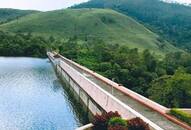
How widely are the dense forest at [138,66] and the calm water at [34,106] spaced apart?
10.6 m

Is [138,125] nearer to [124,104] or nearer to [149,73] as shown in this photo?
[124,104]

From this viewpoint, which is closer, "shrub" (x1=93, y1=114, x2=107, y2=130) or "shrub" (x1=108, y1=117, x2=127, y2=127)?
"shrub" (x1=108, y1=117, x2=127, y2=127)

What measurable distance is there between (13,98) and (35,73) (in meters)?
A: 36.2

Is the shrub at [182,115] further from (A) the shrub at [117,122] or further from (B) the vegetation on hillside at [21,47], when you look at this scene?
(B) the vegetation on hillside at [21,47]

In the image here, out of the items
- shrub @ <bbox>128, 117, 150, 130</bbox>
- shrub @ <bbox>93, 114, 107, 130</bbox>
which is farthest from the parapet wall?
shrub @ <bbox>93, 114, 107, 130</bbox>

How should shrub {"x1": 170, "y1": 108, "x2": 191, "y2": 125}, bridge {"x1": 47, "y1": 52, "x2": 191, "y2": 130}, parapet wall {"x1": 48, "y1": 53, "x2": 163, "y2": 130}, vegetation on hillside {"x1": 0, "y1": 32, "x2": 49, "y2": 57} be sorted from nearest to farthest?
bridge {"x1": 47, "y1": 52, "x2": 191, "y2": 130} → shrub {"x1": 170, "y1": 108, "x2": 191, "y2": 125} → parapet wall {"x1": 48, "y1": 53, "x2": 163, "y2": 130} → vegetation on hillside {"x1": 0, "y1": 32, "x2": 49, "y2": 57}

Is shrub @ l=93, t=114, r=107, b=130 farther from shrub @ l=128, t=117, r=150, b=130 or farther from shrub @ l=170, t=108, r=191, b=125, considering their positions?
shrub @ l=170, t=108, r=191, b=125

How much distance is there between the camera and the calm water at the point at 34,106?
38188mm

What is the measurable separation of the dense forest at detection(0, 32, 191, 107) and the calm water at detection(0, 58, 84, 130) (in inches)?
418

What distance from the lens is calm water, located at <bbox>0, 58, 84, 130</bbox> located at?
38188 millimetres

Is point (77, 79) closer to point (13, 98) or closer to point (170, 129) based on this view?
point (13, 98)

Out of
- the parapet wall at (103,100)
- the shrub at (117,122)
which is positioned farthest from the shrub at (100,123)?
the parapet wall at (103,100)

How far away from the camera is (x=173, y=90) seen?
53.4 m

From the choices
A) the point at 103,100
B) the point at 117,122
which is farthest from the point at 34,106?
the point at 117,122
